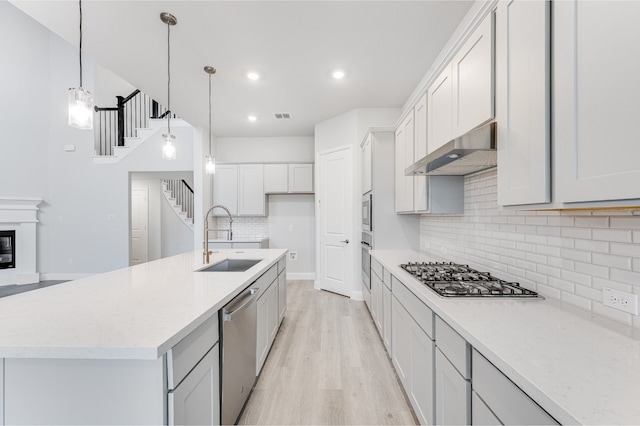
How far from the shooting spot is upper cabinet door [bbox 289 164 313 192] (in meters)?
5.61

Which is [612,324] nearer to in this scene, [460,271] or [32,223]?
[460,271]

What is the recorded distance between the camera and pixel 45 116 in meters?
5.84

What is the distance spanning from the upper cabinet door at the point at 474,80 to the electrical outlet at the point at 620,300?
0.93 m

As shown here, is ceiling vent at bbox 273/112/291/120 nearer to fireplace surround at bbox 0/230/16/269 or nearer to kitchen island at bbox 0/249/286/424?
Answer: kitchen island at bbox 0/249/286/424

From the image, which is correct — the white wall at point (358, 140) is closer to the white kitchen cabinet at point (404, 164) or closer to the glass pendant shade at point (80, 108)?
the white kitchen cabinet at point (404, 164)

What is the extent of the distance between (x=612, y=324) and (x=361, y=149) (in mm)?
3651

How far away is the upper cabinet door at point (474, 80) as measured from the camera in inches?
59.2

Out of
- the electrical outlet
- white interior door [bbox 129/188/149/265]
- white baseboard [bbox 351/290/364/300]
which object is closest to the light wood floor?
white baseboard [bbox 351/290/364/300]

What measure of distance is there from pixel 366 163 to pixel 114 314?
11.0ft

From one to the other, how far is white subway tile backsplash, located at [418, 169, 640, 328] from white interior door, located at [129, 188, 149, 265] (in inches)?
314

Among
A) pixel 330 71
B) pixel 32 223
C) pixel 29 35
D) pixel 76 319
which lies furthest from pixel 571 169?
pixel 29 35

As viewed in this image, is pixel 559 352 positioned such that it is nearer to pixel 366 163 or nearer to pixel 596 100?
pixel 596 100

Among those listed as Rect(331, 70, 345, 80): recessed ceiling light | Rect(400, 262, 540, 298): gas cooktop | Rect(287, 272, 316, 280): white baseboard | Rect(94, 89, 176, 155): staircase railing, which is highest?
Rect(94, 89, 176, 155): staircase railing

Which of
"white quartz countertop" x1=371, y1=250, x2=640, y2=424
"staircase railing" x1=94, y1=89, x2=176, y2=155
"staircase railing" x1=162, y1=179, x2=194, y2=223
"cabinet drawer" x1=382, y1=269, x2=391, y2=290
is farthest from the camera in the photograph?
"staircase railing" x1=162, y1=179, x2=194, y2=223
